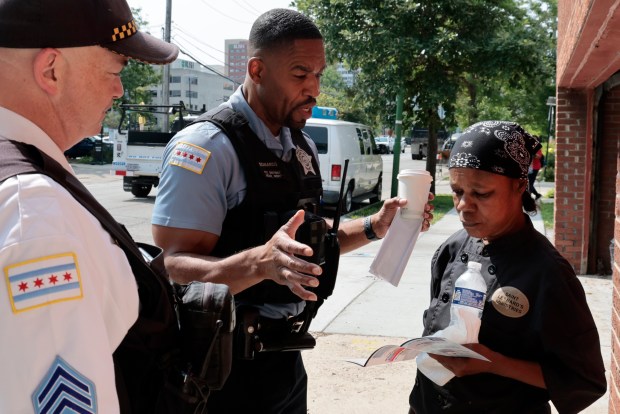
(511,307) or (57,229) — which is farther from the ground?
(57,229)

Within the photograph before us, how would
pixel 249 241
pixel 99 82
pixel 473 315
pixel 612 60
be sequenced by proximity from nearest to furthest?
pixel 99 82 < pixel 473 315 < pixel 249 241 < pixel 612 60

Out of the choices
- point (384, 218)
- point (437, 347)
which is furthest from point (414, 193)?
point (437, 347)

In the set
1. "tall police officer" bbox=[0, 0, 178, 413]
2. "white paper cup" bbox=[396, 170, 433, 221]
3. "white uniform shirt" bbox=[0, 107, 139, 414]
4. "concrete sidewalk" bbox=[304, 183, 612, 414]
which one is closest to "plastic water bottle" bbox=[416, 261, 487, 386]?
"white paper cup" bbox=[396, 170, 433, 221]

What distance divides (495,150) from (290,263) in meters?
0.80

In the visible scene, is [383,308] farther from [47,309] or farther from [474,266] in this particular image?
[47,309]

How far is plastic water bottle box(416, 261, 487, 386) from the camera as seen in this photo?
6.94 ft

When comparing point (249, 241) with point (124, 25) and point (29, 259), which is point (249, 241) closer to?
point (124, 25)

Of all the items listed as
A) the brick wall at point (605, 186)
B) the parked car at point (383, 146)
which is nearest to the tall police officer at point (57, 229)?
the brick wall at point (605, 186)

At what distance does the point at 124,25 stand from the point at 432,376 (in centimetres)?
147

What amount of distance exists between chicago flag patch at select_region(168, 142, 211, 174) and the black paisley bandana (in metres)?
0.83

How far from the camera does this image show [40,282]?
1.01 metres

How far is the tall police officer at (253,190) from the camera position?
2.29 meters

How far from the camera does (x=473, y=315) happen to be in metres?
2.13

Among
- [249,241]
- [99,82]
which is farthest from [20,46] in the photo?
[249,241]
